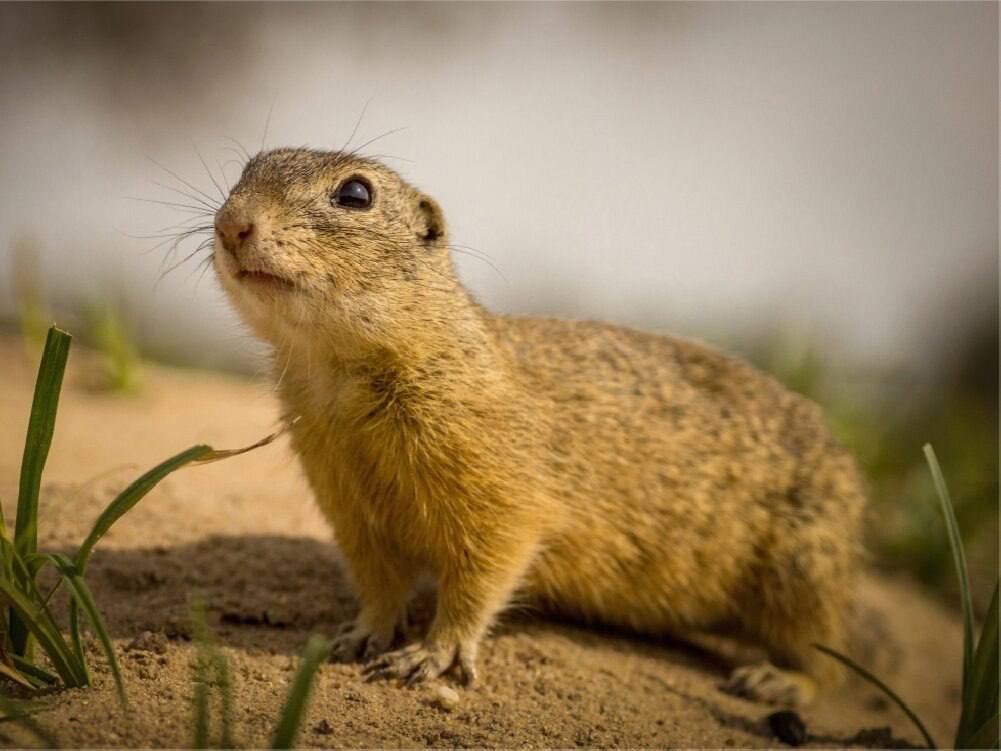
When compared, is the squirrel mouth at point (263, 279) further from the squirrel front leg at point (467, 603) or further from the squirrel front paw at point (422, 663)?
the squirrel front paw at point (422, 663)

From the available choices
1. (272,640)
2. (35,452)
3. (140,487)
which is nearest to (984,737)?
(272,640)

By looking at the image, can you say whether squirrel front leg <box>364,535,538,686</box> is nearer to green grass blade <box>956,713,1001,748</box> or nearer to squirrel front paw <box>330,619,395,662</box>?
squirrel front paw <box>330,619,395,662</box>

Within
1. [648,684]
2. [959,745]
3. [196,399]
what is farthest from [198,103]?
[959,745]

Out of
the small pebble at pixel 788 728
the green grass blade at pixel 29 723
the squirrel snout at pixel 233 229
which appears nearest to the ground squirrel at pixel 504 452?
the squirrel snout at pixel 233 229

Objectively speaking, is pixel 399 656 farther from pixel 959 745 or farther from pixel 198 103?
pixel 198 103

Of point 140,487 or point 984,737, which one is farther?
point 984,737

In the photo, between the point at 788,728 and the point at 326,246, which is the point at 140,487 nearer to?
the point at 326,246
